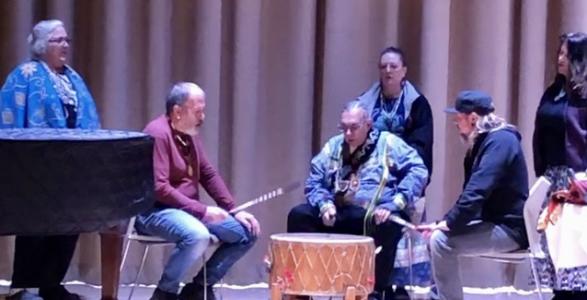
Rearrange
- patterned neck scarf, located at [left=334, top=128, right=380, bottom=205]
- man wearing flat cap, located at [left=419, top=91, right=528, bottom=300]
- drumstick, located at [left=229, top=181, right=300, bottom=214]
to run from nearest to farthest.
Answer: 1. man wearing flat cap, located at [left=419, top=91, right=528, bottom=300]
2. patterned neck scarf, located at [left=334, top=128, right=380, bottom=205]
3. drumstick, located at [left=229, top=181, right=300, bottom=214]

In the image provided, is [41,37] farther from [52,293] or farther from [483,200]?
[483,200]

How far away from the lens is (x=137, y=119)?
6090 mm

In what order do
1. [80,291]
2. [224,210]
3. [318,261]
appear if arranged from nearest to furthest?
[318,261], [224,210], [80,291]

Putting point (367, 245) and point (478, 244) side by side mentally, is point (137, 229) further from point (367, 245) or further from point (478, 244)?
point (478, 244)

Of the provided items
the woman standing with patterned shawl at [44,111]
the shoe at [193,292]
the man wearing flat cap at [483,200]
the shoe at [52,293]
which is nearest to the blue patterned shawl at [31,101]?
the woman standing with patterned shawl at [44,111]

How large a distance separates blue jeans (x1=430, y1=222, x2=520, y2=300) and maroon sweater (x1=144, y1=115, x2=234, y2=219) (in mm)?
1052

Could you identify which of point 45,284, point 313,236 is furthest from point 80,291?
point 313,236

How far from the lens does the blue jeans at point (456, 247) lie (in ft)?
15.8

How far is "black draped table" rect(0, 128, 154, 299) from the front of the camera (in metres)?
3.52

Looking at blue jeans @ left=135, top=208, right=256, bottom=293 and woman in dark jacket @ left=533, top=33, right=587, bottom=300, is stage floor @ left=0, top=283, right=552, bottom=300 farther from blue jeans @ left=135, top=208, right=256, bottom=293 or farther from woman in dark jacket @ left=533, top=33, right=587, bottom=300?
woman in dark jacket @ left=533, top=33, right=587, bottom=300

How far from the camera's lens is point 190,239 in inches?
191

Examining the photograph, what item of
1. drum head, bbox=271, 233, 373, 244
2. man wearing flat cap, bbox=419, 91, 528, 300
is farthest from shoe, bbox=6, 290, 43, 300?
man wearing flat cap, bbox=419, 91, 528, 300

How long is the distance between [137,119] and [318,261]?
1.97 meters

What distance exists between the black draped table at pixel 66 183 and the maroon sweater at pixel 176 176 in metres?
1.08
